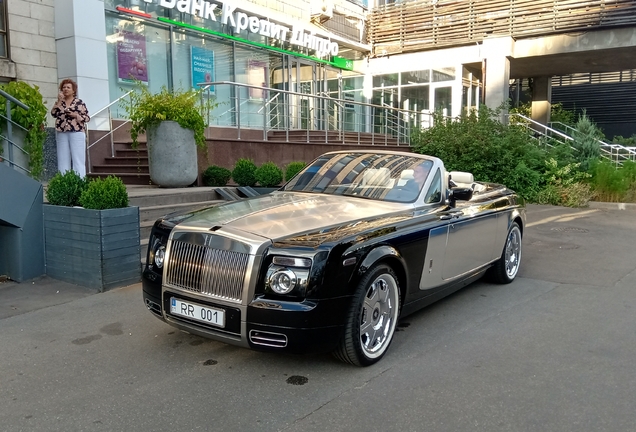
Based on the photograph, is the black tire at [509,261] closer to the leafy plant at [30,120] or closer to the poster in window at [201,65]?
the leafy plant at [30,120]

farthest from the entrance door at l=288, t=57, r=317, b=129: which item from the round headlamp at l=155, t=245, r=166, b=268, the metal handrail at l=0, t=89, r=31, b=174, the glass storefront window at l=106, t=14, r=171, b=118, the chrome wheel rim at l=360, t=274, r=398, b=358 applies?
the chrome wheel rim at l=360, t=274, r=398, b=358

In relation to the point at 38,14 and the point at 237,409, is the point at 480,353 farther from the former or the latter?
the point at 38,14

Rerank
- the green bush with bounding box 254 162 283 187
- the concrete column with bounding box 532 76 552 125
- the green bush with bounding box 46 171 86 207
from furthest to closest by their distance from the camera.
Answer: the concrete column with bounding box 532 76 552 125
the green bush with bounding box 254 162 283 187
the green bush with bounding box 46 171 86 207

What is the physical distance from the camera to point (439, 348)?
4523 mm

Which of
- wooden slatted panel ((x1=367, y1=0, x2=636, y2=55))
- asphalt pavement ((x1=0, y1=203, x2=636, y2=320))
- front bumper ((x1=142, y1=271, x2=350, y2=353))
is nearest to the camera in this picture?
front bumper ((x1=142, y1=271, x2=350, y2=353))

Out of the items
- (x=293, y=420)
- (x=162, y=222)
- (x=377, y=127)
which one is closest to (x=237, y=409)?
→ (x=293, y=420)

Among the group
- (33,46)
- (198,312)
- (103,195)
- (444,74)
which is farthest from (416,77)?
(198,312)

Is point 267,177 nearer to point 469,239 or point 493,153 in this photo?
point 469,239

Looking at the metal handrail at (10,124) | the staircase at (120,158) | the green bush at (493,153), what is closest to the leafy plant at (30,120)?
the metal handrail at (10,124)

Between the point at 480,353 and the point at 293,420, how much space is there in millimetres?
1838

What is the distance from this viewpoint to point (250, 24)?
53.7 ft

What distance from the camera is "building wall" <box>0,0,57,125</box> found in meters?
10.6

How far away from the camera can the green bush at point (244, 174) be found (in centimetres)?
983

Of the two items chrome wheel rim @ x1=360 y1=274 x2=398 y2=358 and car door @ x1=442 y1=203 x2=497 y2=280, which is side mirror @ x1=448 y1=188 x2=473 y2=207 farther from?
chrome wheel rim @ x1=360 y1=274 x2=398 y2=358
